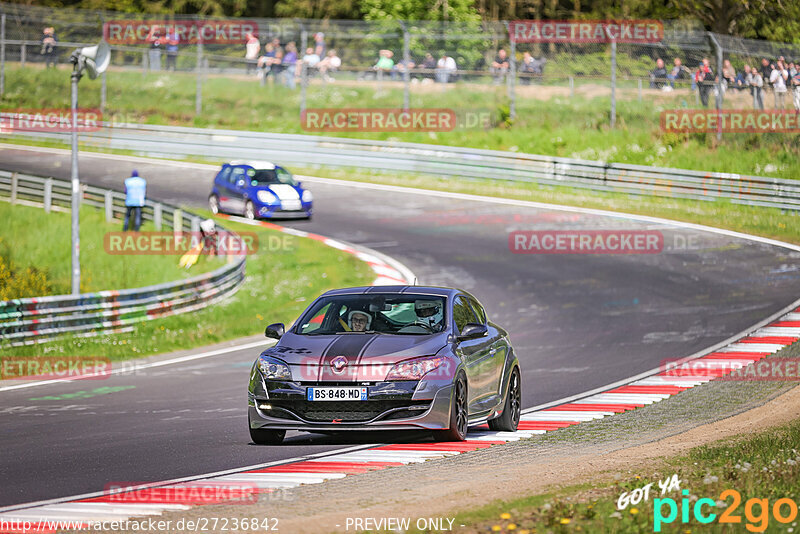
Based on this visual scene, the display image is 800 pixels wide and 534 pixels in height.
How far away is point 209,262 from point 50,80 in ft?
65.1

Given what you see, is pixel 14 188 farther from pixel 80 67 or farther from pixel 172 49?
pixel 80 67

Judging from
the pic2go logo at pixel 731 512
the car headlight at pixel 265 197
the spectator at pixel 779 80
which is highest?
the spectator at pixel 779 80

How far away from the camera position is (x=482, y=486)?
800 centimetres

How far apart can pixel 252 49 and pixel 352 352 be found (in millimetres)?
31087

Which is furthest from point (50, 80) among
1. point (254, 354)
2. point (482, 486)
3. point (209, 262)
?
point (482, 486)

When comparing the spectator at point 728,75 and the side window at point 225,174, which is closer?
the side window at point 225,174

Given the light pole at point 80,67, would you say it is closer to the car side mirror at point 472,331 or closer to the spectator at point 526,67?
the car side mirror at point 472,331

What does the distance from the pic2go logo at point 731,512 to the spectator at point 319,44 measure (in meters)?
32.6

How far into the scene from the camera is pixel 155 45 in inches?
1647

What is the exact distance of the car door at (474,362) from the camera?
35.0ft

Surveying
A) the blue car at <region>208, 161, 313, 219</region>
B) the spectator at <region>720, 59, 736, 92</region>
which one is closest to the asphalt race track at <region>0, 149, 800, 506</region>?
the blue car at <region>208, 161, 313, 219</region>

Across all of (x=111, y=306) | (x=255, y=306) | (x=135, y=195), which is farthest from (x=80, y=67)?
(x=135, y=195)

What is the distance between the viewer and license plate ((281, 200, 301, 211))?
31.3 meters

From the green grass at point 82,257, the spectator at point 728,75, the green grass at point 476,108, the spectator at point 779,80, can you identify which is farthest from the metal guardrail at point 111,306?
the spectator at point 779,80
